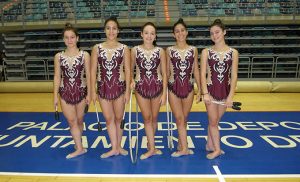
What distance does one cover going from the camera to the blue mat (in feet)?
11.3

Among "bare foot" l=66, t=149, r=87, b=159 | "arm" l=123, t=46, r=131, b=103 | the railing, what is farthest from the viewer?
the railing

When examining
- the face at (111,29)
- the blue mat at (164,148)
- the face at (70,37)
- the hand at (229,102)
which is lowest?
the blue mat at (164,148)

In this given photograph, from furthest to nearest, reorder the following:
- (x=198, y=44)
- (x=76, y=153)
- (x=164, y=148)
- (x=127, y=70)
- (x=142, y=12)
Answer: (x=142, y=12)
(x=198, y=44)
(x=164, y=148)
(x=76, y=153)
(x=127, y=70)

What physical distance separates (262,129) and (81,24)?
811 centimetres

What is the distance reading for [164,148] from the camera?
4.10 metres

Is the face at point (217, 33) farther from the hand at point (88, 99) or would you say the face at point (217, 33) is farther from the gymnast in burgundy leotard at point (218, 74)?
the hand at point (88, 99)

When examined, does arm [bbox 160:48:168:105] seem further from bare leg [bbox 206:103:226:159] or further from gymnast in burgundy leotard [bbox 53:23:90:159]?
gymnast in burgundy leotard [bbox 53:23:90:159]

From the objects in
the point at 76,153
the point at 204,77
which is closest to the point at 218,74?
the point at 204,77

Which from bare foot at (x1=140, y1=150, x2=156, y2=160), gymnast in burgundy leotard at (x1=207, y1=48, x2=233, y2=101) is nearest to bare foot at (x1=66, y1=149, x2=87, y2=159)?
bare foot at (x1=140, y1=150, x2=156, y2=160)

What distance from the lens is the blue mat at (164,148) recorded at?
343 cm

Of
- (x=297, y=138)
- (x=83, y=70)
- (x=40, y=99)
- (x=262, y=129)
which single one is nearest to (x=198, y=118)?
(x=262, y=129)

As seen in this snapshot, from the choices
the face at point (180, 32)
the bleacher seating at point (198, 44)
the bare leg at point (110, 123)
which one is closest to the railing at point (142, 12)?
the bleacher seating at point (198, 44)

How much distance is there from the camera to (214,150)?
3.81 metres

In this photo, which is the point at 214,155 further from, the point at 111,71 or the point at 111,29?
the point at 111,29
